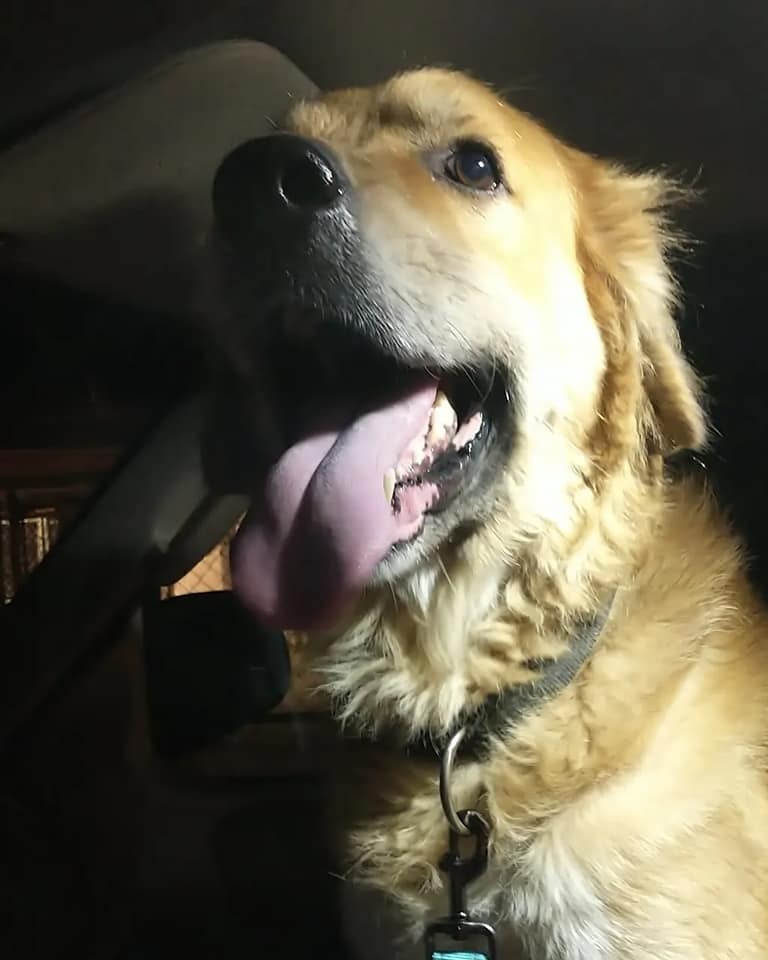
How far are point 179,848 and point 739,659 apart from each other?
1.72ft

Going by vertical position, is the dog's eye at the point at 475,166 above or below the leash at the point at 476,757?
above

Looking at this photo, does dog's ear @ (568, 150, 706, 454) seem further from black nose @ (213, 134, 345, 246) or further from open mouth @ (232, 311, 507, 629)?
black nose @ (213, 134, 345, 246)

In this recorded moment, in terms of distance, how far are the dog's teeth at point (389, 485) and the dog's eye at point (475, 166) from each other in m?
0.26

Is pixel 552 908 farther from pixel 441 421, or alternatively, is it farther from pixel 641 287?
pixel 641 287

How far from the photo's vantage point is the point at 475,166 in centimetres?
87

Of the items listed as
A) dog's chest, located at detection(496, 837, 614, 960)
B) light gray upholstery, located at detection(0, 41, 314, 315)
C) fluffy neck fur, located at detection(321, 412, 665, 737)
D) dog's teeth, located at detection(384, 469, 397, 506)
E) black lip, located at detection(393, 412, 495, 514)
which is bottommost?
dog's chest, located at detection(496, 837, 614, 960)

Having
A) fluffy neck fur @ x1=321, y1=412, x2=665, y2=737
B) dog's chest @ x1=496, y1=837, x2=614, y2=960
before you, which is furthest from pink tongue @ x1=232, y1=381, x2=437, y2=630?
dog's chest @ x1=496, y1=837, x2=614, y2=960

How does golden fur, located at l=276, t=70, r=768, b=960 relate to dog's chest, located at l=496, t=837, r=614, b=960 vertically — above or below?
above

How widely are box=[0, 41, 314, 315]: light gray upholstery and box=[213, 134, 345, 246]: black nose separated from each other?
129mm

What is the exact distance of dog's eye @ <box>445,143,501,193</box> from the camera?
0.87 m

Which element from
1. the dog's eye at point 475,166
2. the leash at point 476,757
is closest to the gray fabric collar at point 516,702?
the leash at point 476,757

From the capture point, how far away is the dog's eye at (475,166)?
87 centimetres

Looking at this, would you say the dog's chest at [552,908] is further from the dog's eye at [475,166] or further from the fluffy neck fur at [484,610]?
the dog's eye at [475,166]

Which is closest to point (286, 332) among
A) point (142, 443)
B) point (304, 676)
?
point (142, 443)
